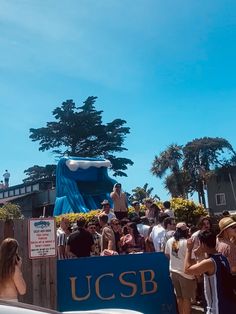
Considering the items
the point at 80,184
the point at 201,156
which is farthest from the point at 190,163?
the point at 80,184

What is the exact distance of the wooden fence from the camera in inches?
252

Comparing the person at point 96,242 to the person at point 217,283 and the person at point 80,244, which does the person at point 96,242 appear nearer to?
the person at point 80,244

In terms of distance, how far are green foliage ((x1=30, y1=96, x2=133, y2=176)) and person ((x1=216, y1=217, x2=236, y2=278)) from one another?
4312 centimetres

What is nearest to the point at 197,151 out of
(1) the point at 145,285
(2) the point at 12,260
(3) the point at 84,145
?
(3) the point at 84,145

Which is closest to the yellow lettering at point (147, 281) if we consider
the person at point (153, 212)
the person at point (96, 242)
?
the person at point (96, 242)

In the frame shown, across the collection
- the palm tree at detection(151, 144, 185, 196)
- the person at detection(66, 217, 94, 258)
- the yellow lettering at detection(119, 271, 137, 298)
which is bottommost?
the yellow lettering at detection(119, 271, 137, 298)

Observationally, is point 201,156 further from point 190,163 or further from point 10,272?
point 10,272

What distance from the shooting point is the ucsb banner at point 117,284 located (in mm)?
6887

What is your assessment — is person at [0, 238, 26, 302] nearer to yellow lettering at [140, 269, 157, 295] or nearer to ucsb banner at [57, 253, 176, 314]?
ucsb banner at [57, 253, 176, 314]

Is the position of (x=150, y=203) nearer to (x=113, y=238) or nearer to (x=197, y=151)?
(x=113, y=238)

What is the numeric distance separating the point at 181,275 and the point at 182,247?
43 centimetres

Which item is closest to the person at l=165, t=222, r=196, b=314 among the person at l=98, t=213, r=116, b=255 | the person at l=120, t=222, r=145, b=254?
the person at l=98, t=213, r=116, b=255

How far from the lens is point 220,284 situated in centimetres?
429

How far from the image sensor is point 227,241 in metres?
5.68
